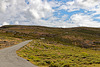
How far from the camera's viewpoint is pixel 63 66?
12508mm

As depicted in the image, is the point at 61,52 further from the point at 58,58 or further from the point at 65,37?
the point at 65,37

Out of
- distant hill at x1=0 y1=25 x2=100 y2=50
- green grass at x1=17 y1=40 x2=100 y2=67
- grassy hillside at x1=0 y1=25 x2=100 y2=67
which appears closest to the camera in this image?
green grass at x1=17 y1=40 x2=100 y2=67

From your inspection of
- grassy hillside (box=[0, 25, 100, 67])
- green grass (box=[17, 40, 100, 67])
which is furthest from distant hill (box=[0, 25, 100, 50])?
green grass (box=[17, 40, 100, 67])

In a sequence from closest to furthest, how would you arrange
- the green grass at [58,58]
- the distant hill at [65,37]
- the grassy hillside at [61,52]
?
1. the green grass at [58,58]
2. the grassy hillside at [61,52]
3. the distant hill at [65,37]

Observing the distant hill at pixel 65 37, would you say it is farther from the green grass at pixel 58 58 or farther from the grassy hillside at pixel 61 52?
the green grass at pixel 58 58

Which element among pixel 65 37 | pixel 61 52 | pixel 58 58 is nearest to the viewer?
pixel 58 58

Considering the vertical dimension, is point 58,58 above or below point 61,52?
above

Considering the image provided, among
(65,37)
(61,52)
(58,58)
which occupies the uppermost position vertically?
(58,58)

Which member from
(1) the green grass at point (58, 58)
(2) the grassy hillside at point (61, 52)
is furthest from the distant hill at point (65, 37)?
(1) the green grass at point (58, 58)

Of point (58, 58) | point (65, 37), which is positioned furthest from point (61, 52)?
point (65, 37)

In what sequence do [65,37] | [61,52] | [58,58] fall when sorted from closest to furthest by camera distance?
[58,58], [61,52], [65,37]

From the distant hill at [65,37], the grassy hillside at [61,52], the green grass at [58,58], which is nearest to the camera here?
the green grass at [58,58]

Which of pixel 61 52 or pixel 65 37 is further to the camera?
pixel 65 37

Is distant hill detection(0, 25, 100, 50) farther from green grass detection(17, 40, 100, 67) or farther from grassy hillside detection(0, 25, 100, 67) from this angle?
green grass detection(17, 40, 100, 67)
